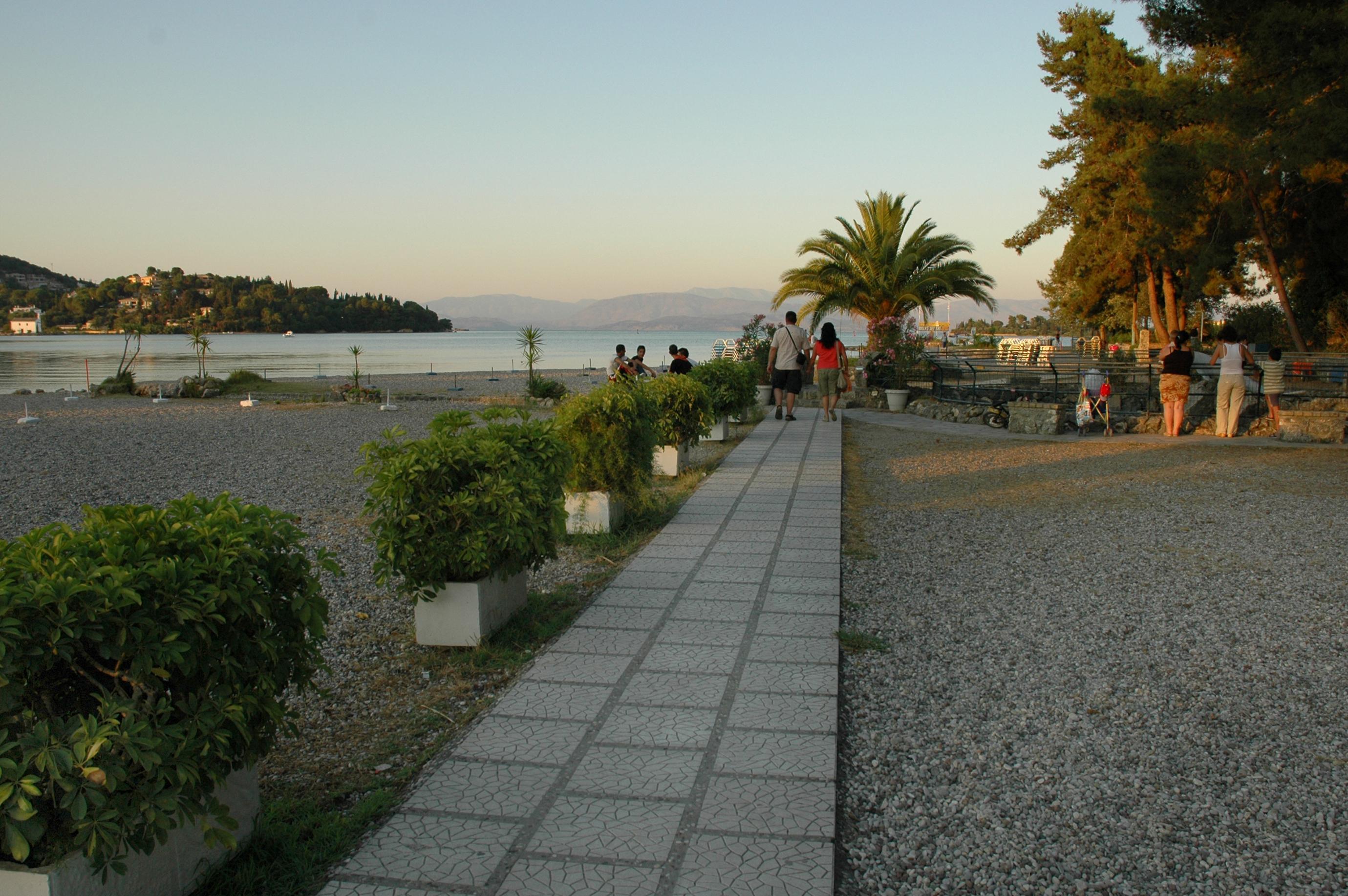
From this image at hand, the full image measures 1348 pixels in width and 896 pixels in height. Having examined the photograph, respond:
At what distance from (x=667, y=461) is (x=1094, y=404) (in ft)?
26.6

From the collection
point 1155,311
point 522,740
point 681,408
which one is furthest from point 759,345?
point 522,740

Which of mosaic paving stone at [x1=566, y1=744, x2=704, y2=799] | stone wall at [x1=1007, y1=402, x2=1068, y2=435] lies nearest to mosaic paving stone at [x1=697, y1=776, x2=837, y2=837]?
mosaic paving stone at [x1=566, y1=744, x2=704, y2=799]

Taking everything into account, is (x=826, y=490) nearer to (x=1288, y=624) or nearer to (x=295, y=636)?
(x=1288, y=624)

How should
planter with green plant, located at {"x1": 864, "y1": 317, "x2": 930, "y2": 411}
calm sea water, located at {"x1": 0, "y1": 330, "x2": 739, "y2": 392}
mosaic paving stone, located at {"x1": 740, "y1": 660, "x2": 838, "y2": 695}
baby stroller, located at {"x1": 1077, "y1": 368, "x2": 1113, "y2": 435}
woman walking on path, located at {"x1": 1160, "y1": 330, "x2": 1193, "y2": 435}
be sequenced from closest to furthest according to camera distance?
mosaic paving stone, located at {"x1": 740, "y1": 660, "x2": 838, "y2": 695} < woman walking on path, located at {"x1": 1160, "y1": 330, "x2": 1193, "y2": 435} < baby stroller, located at {"x1": 1077, "y1": 368, "x2": 1113, "y2": 435} < planter with green plant, located at {"x1": 864, "y1": 317, "x2": 930, "y2": 411} < calm sea water, located at {"x1": 0, "y1": 330, "x2": 739, "y2": 392}

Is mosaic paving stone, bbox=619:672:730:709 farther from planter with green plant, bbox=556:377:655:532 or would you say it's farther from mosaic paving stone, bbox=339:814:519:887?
planter with green plant, bbox=556:377:655:532

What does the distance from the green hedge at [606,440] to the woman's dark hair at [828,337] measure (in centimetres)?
686

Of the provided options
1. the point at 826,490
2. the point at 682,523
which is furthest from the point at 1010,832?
the point at 826,490

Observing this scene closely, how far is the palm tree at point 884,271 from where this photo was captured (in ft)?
72.8

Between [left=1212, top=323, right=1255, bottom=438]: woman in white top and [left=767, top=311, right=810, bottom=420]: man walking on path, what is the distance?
5.64 metres

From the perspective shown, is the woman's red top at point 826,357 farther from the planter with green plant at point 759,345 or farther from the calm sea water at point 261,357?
the calm sea water at point 261,357

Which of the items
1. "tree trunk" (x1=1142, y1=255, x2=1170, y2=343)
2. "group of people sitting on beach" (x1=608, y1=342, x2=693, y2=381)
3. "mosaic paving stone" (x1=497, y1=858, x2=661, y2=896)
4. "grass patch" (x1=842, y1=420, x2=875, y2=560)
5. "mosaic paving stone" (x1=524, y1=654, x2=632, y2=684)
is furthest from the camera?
"tree trunk" (x1=1142, y1=255, x2=1170, y2=343)

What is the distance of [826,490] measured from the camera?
8234 mm

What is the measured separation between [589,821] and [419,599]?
1.82 meters

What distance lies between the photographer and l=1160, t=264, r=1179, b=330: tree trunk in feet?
88.2
